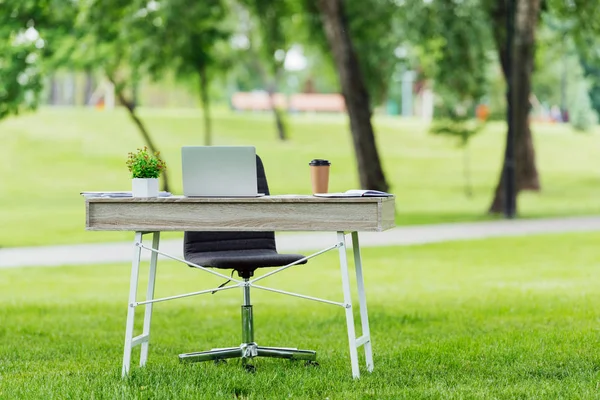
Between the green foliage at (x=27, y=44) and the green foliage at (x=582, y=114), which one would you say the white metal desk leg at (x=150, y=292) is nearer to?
the green foliage at (x=27, y=44)

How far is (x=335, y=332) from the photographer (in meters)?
9.60

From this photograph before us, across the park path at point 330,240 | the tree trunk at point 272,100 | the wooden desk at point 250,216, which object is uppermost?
the tree trunk at point 272,100

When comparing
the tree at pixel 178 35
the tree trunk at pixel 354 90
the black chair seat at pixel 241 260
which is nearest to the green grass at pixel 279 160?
the tree trunk at pixel 354 90

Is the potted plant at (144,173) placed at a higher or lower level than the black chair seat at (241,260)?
higher

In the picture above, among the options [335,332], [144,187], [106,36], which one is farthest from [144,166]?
[106,36]

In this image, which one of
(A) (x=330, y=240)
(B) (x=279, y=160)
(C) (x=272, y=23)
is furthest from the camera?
(B) (x=279, y=160)

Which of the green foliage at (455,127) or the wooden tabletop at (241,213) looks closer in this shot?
the wooden tabletop at (241,213)

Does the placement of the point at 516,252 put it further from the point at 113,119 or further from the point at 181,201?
the point at 113,119

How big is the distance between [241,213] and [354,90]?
18.7 meters

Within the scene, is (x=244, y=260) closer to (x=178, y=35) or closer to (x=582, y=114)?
(x=178, y=35)

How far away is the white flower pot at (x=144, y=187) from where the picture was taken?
719 cm

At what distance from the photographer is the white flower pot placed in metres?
7.19

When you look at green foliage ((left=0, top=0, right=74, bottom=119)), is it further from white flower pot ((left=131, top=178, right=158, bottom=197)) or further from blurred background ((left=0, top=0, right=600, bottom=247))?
white flower pot ((left=131, top=178, right=158, bottom=197))

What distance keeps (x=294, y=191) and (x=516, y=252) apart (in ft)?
67.0
